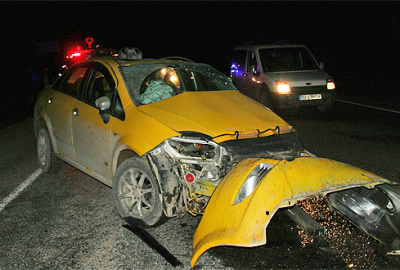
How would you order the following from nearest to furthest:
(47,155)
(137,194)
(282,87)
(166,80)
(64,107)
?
(137,194)
(166,80)
(64,107)
(47,155)
(282,87)

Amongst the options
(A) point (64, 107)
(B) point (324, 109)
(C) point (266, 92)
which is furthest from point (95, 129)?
(B) point (324, 109)

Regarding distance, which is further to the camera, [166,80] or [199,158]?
[166,80]

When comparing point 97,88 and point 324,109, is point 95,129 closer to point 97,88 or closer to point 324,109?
point 97,88

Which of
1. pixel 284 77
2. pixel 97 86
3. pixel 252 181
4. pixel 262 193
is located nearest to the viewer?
pixel 262 193

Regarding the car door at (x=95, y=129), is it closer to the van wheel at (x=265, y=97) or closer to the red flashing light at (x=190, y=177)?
the red flashing light at (x=190, y=177)

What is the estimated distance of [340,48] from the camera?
110ft

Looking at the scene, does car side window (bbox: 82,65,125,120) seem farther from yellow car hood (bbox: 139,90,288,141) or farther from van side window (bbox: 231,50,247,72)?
van side window (bbox: 231,50,247,72)

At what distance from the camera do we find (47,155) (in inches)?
221

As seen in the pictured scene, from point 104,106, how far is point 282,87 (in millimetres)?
7286

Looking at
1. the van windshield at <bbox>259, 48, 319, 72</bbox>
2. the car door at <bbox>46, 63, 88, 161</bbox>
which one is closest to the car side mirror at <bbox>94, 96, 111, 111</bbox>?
the car door at <bbox>46, 63, 88, 161</bbox>

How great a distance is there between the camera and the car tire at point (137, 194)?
3.71m

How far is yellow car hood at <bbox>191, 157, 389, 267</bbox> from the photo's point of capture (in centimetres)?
282

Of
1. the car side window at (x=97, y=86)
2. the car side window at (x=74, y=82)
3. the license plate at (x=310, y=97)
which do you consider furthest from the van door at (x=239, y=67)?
the car side window at (x=97, y=86)

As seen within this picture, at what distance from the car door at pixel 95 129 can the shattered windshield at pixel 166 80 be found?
254mm
